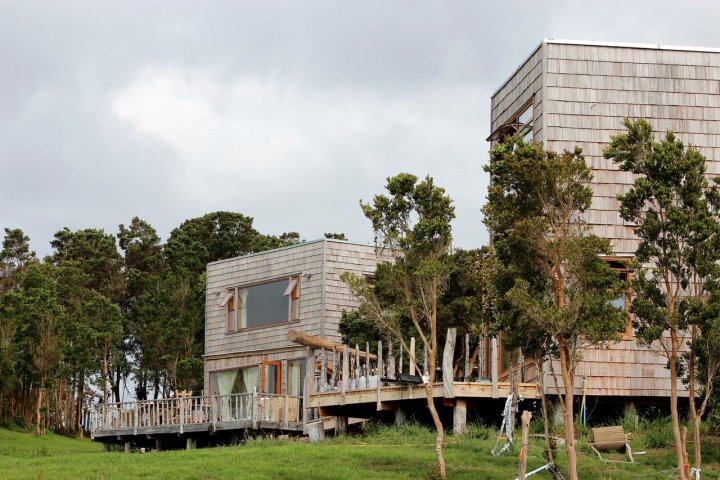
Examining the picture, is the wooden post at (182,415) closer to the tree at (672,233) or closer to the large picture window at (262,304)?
the large picture window at (262,304)

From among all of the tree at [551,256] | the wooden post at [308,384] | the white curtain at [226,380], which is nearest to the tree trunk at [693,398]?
the tree at [551,256]

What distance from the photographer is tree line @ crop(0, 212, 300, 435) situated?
41.6 metres

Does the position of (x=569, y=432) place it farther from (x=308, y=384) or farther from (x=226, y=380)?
(x=226, y=380)

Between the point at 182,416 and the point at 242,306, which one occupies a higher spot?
the point at 242,306

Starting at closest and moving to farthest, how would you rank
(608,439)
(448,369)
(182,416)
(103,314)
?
(608,439) < (448,369) < (182,416) < (103,314)

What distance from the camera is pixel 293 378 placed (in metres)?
32.5

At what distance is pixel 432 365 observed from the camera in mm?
19062

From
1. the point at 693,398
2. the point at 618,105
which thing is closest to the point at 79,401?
the point at 618,105

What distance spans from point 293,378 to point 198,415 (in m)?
5.17

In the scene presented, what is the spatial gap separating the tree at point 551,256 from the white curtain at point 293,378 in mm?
14996

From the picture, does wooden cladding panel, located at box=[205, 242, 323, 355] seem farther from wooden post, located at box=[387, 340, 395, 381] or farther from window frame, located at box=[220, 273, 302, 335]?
wooden post, located at box=[387, 340, 395, 381]

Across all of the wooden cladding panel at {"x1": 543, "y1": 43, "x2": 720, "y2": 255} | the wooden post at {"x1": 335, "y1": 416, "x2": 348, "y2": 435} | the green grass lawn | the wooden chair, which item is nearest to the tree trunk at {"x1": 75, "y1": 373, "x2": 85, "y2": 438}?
the wooden post at {"x1": 335, "y1": 416, "x2": 348, "y2": 435}

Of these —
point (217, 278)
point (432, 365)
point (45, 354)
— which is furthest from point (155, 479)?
point (45, 354)

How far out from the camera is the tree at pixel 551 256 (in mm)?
17125
